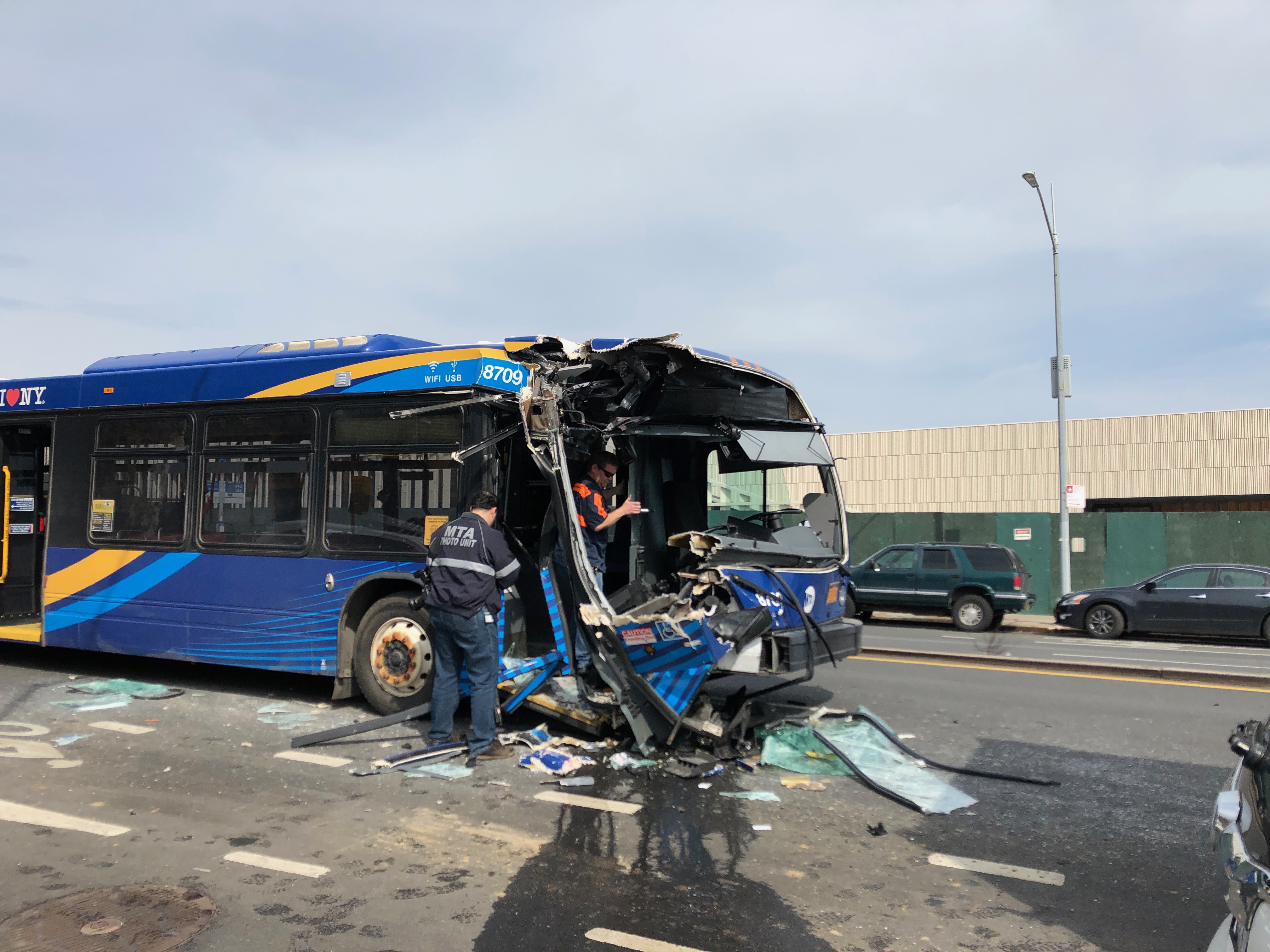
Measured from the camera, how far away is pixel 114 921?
4.08 metres

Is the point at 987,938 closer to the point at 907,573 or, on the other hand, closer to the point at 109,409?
the point at 109,409

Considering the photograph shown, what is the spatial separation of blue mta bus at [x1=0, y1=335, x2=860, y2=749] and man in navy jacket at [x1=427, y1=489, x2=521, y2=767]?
430 millimetres

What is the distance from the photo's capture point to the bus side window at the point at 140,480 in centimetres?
882

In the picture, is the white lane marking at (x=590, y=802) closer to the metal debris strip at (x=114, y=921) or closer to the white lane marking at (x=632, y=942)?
the white lane marking at (x=632, y=942)

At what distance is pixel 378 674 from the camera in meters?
7.80

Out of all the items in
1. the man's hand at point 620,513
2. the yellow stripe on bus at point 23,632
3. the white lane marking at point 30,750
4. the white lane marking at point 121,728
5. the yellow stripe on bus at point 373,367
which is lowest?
the white lane marking at point 30,750

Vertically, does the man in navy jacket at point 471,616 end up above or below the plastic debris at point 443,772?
above

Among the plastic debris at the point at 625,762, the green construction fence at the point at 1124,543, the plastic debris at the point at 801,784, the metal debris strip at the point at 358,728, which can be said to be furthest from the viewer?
the green construction fence at the point at 1124,543

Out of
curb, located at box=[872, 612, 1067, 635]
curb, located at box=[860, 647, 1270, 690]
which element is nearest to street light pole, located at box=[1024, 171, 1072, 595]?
curb, located at box=[872, 612, 1067, 635]

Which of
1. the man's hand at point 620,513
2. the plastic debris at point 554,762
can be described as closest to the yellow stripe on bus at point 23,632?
the plastic debris at point 554,762

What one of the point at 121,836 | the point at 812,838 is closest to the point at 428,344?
the point at 121,836

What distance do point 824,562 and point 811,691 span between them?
2.21 metres

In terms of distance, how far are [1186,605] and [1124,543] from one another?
698 centimetres

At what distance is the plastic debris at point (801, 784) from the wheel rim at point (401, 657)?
116 inches
